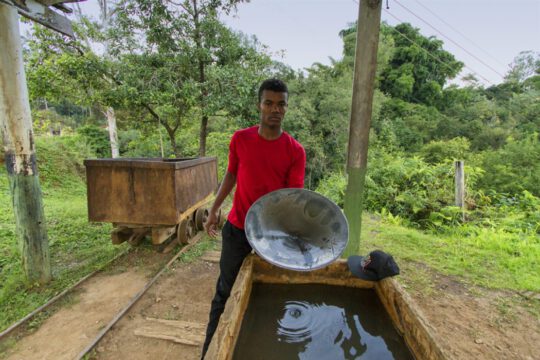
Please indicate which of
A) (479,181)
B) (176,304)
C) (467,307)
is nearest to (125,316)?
(176,304)

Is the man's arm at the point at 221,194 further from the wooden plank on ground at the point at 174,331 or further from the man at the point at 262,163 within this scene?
the wooden plank on ground at the point at 174,331

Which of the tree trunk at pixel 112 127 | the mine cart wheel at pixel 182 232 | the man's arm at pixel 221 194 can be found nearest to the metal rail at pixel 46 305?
the mine cart wheel at pixel 182 232

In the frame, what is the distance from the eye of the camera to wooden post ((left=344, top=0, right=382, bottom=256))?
2.76 meters

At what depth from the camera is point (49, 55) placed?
625 cm

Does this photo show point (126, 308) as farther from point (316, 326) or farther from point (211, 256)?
point (316, 326)

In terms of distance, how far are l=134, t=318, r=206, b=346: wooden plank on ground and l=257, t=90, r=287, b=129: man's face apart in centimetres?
204

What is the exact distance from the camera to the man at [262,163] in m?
1.91

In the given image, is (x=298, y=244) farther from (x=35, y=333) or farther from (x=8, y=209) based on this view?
(x=8, y=209)

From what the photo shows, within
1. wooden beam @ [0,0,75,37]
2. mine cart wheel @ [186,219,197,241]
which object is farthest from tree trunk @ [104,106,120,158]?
mine cart wheel @ [186,219,197,241]

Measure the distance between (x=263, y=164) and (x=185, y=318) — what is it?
195 centimetres

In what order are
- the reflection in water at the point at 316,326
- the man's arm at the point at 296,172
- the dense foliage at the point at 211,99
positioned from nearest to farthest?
the reflection in water at the point at 316,326 < the man's arm at the point at 296,172 < the dense foliage at the point at 211,99

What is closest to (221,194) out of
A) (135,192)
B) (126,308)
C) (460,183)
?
(126,308)

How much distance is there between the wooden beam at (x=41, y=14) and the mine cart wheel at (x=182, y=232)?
307 centimetres

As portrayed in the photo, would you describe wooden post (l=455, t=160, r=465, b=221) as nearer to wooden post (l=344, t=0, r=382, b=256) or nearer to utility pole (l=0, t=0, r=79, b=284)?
wooden post (l=344, t=0, r=382, b=256)
